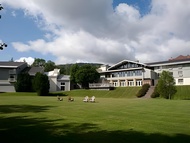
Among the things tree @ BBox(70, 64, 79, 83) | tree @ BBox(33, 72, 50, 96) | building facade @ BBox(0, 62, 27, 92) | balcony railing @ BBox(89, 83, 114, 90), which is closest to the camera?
tree @ BBox(33, 72, 50, 96)

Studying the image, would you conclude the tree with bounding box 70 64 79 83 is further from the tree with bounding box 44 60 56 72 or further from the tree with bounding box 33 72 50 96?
the tree with bounding box 44 60 56 72

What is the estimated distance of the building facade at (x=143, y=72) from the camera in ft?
229

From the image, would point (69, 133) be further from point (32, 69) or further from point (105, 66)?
point (105, 66)

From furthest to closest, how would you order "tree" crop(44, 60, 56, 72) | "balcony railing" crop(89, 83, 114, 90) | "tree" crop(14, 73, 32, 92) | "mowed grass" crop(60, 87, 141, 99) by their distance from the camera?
1. "tree" crop(44, 60, 56, 72)
2. "balcony railing" crop(89, 83, 114, 90)
3. "tree" crop(14, 73, 32, 92)
4. "mowed grass" crop(60, 87, 141, 99)

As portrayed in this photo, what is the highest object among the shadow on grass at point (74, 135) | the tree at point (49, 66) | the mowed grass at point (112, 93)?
the tree at point (49, 66)

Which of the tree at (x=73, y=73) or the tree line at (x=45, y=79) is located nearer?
the tree line at (x=45, y=79)

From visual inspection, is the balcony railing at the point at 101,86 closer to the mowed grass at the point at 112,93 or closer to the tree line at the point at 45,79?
the mowed grass at the point at 112,93

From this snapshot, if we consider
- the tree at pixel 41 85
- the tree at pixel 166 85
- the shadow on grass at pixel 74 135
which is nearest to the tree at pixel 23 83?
the tree at pixel 41 85

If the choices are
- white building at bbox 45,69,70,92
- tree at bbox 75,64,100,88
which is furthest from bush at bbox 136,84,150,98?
white building at bbox 45,69,70,92

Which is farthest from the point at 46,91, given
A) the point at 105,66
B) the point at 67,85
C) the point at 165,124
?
the point at 165,124

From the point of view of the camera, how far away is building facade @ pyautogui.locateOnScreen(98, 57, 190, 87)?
6988 cm

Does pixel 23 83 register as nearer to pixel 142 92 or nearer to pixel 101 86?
pixel 101 86

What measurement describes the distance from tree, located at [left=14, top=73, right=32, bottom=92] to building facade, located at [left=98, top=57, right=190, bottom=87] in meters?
26.8

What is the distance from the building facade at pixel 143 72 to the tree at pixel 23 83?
26812mm
